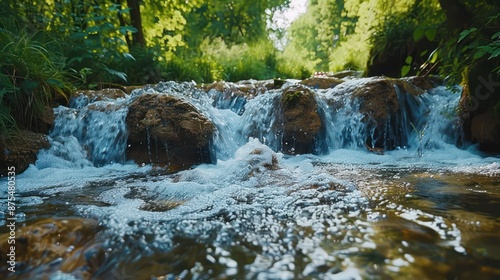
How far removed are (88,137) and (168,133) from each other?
3.96ft

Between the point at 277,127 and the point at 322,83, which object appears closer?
the point at 277,127

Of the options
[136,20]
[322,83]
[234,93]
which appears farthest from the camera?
[136,20]

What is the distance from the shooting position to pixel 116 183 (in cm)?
279

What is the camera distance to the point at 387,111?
14.9 feet

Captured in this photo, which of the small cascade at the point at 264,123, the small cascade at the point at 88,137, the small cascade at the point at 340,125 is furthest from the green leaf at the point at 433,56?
the small cascade at the point at 88,137

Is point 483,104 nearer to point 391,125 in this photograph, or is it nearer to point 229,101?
point 391,125

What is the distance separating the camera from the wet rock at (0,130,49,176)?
10.9 ft

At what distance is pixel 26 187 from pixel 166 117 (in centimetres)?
168

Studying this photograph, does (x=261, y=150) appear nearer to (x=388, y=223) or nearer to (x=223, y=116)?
(x=388, y=223)

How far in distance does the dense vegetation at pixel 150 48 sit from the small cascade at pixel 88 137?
1.03ft

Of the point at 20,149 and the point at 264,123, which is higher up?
the point at 264,123

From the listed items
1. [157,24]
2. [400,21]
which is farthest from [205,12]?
[400,21]

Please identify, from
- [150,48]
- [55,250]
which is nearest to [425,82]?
[55,250]

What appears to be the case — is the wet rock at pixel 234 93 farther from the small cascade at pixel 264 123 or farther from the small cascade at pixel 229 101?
the small cascade at pixel 264 123
